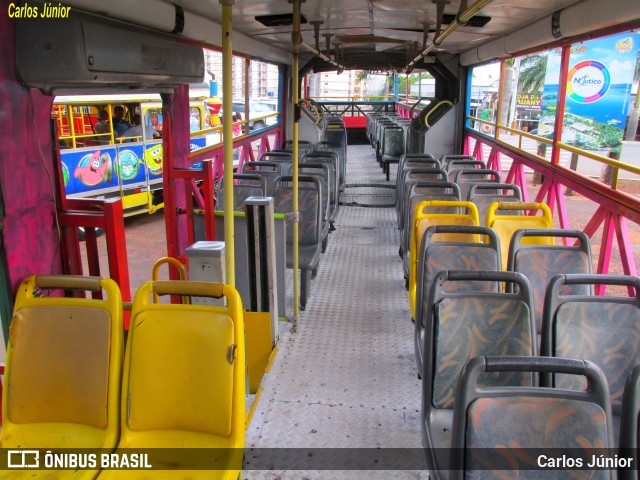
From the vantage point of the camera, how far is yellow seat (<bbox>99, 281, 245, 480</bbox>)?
6.26 feet

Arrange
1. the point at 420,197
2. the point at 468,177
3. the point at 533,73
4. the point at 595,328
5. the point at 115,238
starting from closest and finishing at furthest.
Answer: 1. the point at 595,328
2. the point at 115,238
3. the point at 420,197
4. the point at 468,177
5. the point at 533,73

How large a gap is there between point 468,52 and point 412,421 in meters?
7.33

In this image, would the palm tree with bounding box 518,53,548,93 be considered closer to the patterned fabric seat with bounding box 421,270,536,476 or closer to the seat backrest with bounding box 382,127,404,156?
the seat backrest with bounding box 382,127,404,156

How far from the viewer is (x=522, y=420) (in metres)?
1.55

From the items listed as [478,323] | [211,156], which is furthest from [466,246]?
[211,156]

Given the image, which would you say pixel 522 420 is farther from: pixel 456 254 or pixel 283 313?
pixel 283 313

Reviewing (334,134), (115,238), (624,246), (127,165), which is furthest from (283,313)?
(334,134)

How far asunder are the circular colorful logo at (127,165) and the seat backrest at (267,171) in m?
4.02

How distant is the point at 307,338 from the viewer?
12.3 ft

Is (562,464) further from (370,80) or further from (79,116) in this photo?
(370,80)

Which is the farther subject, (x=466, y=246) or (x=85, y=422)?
(x=466, y=246)

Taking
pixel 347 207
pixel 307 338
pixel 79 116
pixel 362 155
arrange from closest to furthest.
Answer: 1. pixel 307 338
2. pixel 347 207
3. pixel 79 116
4. pixel 362 155

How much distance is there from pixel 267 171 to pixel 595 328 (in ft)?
12.9

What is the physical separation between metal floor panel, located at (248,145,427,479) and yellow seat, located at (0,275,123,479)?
2.52ft
